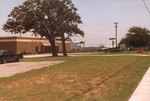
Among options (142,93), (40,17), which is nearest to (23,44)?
(40,17)

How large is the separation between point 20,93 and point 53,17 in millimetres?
31021

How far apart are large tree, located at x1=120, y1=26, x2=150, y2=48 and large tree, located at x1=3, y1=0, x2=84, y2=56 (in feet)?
131

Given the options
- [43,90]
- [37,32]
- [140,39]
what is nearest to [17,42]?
[37,32]

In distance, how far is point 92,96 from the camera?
744 centimetres

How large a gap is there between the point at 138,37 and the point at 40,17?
149 ft

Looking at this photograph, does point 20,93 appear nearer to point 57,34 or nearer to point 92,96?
point 92,96

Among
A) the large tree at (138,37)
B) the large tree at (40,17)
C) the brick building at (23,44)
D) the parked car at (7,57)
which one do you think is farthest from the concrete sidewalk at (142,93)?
the large tree at (138,37)

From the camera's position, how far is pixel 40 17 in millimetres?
37656

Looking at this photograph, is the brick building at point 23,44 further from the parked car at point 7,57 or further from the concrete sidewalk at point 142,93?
the concrete sidewalk at point 142,93

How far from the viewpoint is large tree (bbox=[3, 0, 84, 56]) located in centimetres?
3719

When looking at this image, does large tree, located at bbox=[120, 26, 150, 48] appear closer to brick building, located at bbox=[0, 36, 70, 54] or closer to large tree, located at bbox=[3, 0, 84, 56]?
brick building, located at bbox=[0, 36, 70, 54]

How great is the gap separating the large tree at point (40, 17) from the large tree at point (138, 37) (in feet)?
131

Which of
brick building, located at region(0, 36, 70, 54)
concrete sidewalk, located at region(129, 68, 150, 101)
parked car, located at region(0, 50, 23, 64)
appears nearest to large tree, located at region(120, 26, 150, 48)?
brick building, located at region(0, 36, 70, 54)

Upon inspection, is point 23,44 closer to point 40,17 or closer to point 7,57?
point 40,17
